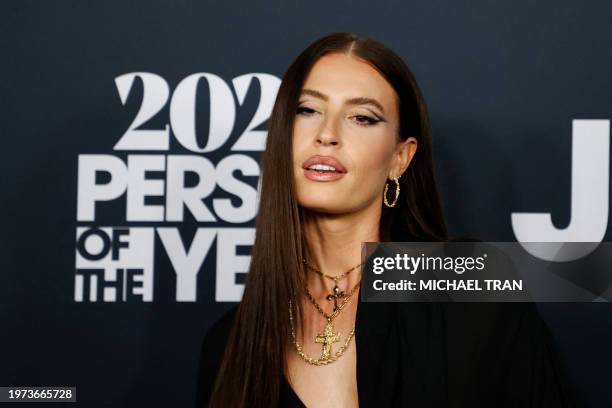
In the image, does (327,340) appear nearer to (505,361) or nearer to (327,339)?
(327,339)

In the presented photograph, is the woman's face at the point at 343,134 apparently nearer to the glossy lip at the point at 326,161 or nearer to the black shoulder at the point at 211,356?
the glossy lip at the point at 326,161

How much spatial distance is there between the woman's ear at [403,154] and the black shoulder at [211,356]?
0.44 meters

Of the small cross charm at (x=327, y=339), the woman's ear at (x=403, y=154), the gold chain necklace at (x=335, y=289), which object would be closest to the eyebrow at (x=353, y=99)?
the woman's ear at (x=403, y=154)

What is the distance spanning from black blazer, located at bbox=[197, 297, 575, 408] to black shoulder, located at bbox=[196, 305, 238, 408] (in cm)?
21

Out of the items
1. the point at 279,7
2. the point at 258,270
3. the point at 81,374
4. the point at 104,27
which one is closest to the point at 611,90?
the point at 279,7

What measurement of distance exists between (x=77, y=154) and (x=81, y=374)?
53 cm

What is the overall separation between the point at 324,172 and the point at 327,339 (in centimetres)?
31

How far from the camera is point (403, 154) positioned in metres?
1.58

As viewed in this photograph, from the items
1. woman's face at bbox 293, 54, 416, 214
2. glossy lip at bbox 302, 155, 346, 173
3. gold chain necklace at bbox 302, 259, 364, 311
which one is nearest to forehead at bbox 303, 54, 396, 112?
woman's face at bbox 293, 54, 416, 214

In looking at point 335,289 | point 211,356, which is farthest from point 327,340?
point 211,356

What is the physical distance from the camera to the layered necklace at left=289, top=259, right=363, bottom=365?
4.87 ft

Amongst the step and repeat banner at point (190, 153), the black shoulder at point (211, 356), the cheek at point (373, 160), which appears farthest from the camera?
the step and repeat banner at point (190, 153)

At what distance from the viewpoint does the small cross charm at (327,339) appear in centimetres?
149

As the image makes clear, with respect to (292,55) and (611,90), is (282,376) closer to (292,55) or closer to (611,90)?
(292,55)
